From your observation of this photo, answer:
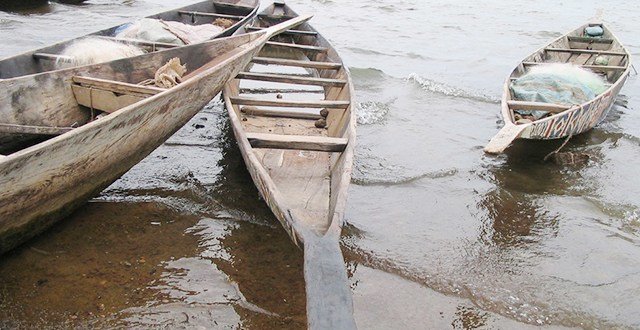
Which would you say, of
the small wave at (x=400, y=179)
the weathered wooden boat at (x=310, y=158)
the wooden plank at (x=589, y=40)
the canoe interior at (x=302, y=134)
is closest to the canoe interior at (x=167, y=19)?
the canoe interior at (x=302, y=134)

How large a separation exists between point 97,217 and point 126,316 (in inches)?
41.2

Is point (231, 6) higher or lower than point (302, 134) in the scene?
higher

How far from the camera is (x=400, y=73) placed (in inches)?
345

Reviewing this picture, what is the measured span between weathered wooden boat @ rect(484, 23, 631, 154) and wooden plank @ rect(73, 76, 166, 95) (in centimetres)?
256

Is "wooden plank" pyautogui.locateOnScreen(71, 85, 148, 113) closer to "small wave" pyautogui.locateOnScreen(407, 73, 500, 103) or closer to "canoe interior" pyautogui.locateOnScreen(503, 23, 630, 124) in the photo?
"canoe interior" pyautogui.locateOnScreen(503, 23, 630, 124)

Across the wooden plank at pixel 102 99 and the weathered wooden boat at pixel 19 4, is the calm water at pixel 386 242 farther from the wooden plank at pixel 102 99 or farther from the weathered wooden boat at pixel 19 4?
the weathered wooden boat at pixel 19 4

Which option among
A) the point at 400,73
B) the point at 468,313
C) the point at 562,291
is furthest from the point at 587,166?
the point at 400,73

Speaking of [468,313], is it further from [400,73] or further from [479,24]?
[479,24]

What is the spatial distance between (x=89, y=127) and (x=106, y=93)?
1.16 m

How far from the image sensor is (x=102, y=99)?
402cm

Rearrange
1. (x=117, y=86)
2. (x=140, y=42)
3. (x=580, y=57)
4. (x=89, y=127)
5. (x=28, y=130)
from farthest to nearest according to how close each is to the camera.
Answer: (x=580, y=57) → (x=140, y=42) → (x=117, y=86) → (x=28, y=130) → (x=89, y=127)

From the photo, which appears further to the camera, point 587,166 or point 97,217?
point 587,166

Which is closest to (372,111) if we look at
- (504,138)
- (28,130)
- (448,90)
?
(448,90)

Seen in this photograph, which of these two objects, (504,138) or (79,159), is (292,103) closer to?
(504,138)
